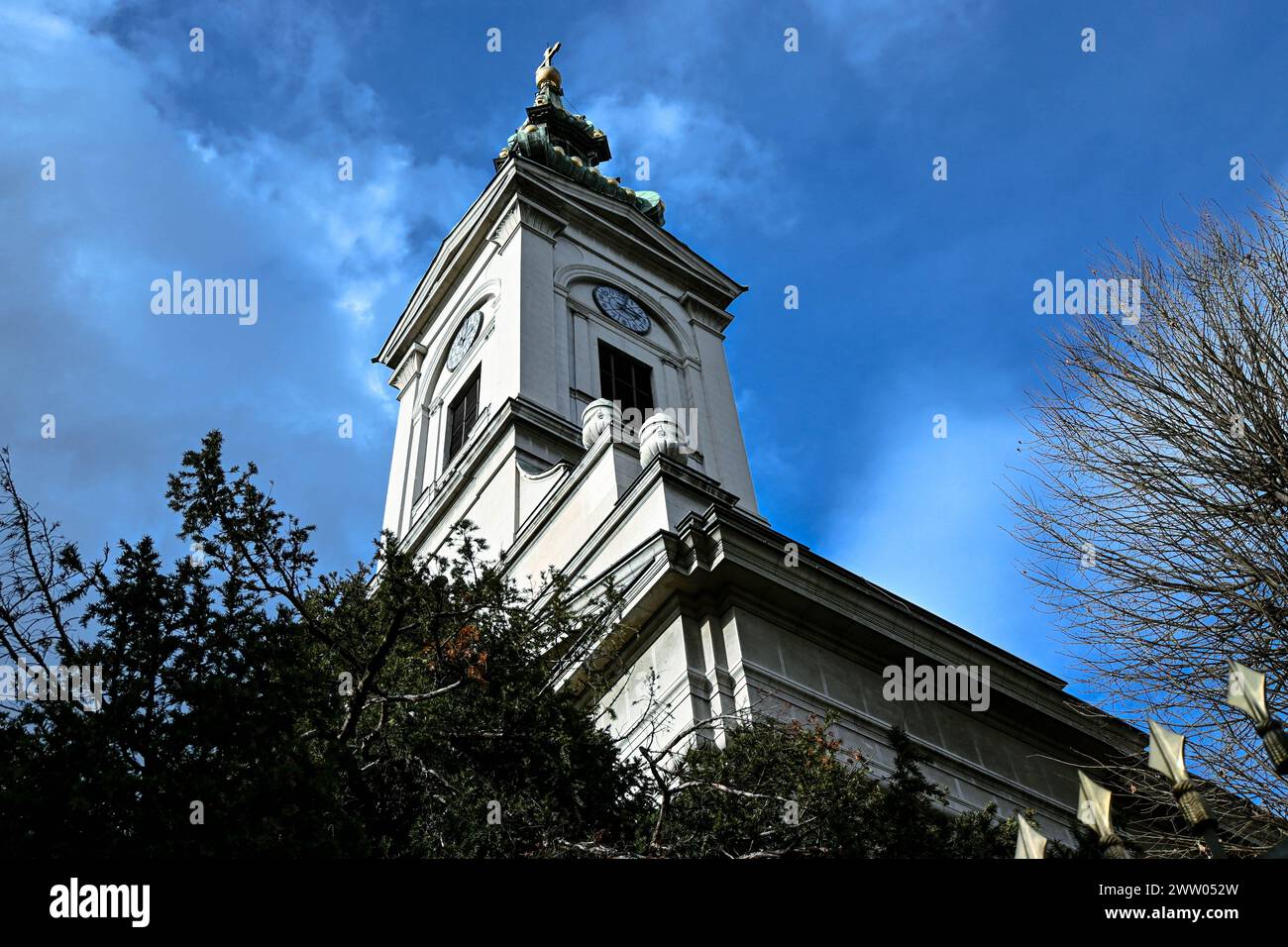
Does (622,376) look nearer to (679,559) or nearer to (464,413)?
(464,413)

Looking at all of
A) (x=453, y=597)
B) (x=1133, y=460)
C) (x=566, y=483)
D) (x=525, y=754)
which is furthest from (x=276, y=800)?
(x=566, y=483)

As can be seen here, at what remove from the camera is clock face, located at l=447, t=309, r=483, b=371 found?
108 ft

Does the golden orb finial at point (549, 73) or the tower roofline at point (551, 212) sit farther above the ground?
the golden orb finial at point (549, 73)

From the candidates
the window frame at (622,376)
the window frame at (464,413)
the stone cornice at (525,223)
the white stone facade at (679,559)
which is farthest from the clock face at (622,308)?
the window frame at (464,413)

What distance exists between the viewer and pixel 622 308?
33.3m

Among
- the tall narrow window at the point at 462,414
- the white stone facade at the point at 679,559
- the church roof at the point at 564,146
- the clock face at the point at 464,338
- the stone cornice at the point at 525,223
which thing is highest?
the church roof at the point at 564,146

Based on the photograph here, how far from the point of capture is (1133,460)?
12617 millimetres

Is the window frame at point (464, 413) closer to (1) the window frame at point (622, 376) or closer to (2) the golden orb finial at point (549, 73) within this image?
(1) the window frame at point (622, 376)

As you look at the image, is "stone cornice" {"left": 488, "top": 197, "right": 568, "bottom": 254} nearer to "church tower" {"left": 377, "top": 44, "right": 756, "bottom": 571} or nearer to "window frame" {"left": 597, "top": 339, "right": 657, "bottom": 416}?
"church tower" {"left": 377, "top": 44, "right": 756, "bottom": 571}

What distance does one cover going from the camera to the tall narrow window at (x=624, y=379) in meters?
30.1

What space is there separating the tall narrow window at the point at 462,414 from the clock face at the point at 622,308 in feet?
12.5

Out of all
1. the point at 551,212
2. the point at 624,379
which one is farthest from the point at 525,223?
the point at 624,379

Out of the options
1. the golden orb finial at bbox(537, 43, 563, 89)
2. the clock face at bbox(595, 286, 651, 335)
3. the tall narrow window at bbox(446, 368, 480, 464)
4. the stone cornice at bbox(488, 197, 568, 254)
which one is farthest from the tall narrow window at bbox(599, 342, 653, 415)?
the golden orb finial at bbox(537, 43, 563, 89)
